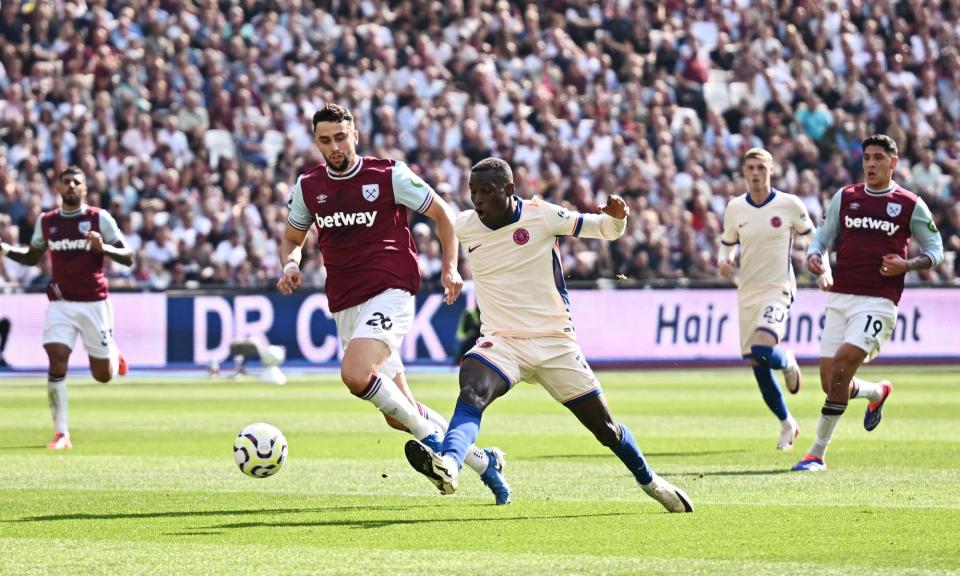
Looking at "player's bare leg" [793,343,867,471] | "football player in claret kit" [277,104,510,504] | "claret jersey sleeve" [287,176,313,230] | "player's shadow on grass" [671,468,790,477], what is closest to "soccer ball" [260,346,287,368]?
"player's bare leg" [793,343,867,471]

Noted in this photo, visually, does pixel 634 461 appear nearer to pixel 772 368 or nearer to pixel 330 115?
pixel 330 115

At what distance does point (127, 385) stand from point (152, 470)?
13.5 meters

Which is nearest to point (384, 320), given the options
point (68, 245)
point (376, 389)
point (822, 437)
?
point (376, 389)

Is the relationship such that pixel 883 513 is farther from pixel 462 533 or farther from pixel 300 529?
pixel 300 529

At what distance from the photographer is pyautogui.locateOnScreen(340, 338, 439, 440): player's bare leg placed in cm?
980

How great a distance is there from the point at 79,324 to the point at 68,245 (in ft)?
2.55

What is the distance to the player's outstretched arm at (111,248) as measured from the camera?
15.1 meters

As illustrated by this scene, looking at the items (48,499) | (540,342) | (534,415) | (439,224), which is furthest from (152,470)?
(534,415)

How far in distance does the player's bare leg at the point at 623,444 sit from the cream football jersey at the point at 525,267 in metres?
0.44

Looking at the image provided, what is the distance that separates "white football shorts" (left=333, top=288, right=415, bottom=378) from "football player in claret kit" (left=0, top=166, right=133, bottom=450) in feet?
17.6

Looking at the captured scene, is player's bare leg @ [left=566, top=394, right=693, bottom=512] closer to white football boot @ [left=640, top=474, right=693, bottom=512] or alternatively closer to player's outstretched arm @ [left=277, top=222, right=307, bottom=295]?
white football boot @ [left=640, top=474, right=693, bottom=512]

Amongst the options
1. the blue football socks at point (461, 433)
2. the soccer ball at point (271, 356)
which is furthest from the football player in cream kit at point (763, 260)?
the soccer ball at point (271, 356)

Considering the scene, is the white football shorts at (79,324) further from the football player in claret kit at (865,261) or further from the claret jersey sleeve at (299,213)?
the football player in claret kit at (865,261)

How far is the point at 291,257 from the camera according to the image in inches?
413
